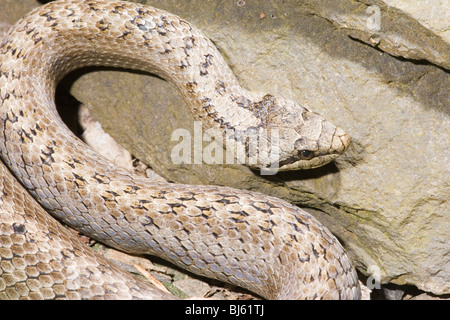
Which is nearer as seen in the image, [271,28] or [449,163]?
[449,163]

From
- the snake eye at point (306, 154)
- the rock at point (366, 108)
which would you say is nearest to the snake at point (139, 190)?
the snake eye at point (306, 154)

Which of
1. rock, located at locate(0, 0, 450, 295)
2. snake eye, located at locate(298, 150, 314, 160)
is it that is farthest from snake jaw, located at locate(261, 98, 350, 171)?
rock, located at locate(0, 0, 450, 295)

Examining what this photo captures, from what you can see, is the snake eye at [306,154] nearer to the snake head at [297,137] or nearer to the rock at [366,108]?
the snake head at [297,137]

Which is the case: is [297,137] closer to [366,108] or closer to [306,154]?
[306,154]

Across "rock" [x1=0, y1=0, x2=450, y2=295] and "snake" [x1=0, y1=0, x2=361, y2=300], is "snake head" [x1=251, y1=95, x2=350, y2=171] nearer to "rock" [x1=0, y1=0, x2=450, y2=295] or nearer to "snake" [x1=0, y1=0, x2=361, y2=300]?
"snake" [x1=0, y1=0, x2=361, y2=300]

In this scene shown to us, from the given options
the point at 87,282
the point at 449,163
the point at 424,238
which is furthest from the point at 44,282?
the point at 449,163
